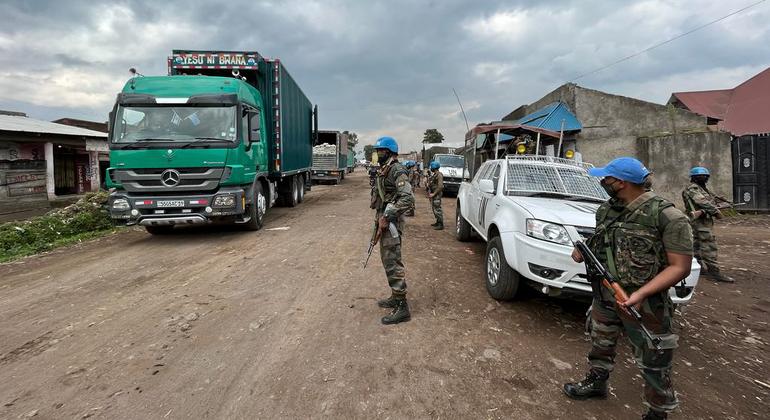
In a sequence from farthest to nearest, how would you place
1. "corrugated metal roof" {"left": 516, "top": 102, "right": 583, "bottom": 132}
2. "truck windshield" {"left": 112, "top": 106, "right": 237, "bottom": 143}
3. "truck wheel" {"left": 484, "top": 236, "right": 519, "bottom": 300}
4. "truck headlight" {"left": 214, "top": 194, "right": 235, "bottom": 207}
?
1. "corrugated metal roof" {"left": 516, "top": 102, "right": 583, "bottom": 132}
2. "truck headlight" {"left": 214, "top": 194, "right": 235, "bottom": 207}
3. "truck windshield" {"left": 112, "top": 106, "right": 237, "bottom": 143}
4. "truck wheel" {"left": 484, "top": 236, "right": 519, "bottom": 300}

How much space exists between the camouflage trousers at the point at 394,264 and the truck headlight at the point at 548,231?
48.8 inches

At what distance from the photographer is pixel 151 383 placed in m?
2.60

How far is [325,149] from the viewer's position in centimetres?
2350

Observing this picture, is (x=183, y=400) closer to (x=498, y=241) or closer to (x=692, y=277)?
(x=498, y=241)

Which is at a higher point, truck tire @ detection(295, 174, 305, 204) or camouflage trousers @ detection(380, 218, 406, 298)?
truck tire @ detection(295, 174, 305, 204)

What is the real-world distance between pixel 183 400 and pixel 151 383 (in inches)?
14.1

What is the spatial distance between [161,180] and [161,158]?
14.9 inches

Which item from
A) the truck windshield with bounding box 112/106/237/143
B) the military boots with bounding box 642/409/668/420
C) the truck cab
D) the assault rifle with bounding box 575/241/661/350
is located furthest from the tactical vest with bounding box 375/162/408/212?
the truck cab

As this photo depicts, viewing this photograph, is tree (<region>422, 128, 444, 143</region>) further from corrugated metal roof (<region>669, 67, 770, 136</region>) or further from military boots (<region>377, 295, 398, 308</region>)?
military boots (<region>377, 295, 398, 308</region>)

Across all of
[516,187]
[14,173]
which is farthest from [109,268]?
[14,173]

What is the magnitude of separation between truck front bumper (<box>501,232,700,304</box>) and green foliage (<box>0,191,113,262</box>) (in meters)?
7.91

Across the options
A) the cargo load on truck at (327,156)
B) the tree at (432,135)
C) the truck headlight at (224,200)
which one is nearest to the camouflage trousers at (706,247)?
the truck headlight at (224,200)

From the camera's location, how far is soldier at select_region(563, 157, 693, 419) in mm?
1959

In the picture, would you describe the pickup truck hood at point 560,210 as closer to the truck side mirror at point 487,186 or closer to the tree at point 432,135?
the truck side mirror at point 487,186
